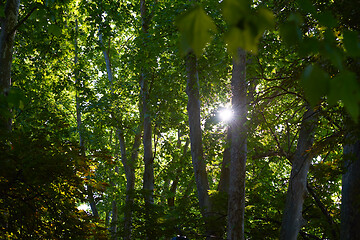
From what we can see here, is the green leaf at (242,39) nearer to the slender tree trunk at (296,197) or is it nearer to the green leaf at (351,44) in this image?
the green leaf at (351,44)

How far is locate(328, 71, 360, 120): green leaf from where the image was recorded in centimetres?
85

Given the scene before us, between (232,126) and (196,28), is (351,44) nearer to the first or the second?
(196,28)

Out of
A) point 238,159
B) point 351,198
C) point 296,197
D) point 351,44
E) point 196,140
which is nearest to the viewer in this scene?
point 351,44

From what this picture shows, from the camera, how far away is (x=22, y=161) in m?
3.84

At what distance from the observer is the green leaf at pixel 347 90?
853mm

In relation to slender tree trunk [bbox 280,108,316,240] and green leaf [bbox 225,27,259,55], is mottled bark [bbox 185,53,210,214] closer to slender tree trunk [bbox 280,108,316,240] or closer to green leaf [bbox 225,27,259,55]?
slender tree trunk [bbox 280,108,316,240]

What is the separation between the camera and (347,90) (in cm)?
87

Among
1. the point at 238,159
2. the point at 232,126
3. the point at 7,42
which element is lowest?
the point at 238,159

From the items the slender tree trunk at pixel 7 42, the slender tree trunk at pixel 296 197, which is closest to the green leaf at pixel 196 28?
the slender tree trunk at pixel 7 42

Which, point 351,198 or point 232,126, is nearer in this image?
point 351,198

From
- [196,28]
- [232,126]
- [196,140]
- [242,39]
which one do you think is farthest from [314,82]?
[196,140]

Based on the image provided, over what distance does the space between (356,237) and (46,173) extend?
11.7ft

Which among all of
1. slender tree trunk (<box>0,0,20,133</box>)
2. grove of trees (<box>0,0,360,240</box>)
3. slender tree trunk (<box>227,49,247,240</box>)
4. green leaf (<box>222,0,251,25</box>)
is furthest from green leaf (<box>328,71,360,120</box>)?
slender tree trunk (<box>0,0,20,133</box>)

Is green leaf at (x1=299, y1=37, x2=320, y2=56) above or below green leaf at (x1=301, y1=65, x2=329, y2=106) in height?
above
